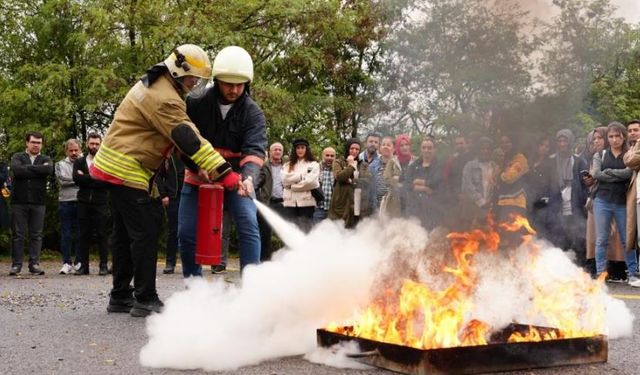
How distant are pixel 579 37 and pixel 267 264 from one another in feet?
7.76

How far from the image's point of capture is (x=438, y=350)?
14.2 feet

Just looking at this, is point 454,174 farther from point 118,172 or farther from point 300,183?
point 300,183

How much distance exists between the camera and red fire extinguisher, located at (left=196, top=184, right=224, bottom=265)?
598cm

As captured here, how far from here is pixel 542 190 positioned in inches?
371

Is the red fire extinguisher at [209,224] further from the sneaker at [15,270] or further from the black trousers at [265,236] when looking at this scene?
the sneaker at [15,270]

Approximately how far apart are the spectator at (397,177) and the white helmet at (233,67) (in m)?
1.96

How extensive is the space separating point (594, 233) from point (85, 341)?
7355 millimetres

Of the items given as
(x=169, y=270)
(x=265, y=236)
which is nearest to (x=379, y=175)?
(x=265, y=236)

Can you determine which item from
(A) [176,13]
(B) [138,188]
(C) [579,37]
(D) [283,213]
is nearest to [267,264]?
(B) [138,188]

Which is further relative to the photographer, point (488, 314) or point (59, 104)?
point (59, 104)

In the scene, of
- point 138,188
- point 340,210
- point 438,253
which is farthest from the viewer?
point 340,210

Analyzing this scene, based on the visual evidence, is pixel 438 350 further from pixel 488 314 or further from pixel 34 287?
pixel 34 287

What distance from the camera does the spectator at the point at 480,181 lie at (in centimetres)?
591

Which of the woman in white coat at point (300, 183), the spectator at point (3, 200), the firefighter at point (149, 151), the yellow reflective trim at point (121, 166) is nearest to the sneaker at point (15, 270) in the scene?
the spectator at point (3, 200)
